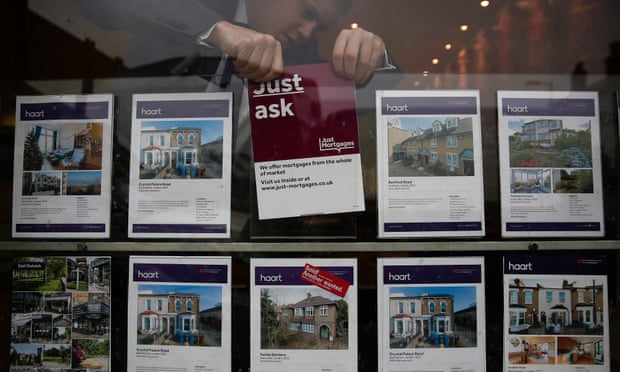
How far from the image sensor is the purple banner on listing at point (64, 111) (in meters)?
A: 1.53

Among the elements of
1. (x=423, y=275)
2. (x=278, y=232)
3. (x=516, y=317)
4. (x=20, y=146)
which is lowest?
(x=516, y=317)

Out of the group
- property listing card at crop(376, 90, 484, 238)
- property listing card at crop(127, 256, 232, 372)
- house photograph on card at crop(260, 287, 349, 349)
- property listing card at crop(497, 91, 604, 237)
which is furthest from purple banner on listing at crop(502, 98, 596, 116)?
property listing card at crop(127, 256, 232, 372)

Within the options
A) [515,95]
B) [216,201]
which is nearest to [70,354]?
[216,201]

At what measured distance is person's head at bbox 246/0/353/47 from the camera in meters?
1.50

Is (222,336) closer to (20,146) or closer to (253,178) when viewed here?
(253,178)

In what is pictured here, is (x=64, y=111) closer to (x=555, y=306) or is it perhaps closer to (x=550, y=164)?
(x=550, y=164)

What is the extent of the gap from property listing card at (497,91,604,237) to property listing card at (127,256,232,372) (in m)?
1.00

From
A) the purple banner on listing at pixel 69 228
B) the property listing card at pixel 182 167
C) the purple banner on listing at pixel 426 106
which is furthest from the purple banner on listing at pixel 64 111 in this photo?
the purple banner on listing at pixel 426 106

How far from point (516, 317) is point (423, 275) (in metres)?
0.34

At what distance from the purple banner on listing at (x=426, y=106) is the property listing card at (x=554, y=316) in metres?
0.53

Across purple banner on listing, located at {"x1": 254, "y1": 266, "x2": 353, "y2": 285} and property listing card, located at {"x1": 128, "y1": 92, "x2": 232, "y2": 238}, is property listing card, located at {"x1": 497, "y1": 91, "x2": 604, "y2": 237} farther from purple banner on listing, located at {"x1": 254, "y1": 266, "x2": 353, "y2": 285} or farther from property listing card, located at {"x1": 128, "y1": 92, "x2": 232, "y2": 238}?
property listing card, located at {"x1": 128, "y1": 92, "x2": 232, "y2": 238}

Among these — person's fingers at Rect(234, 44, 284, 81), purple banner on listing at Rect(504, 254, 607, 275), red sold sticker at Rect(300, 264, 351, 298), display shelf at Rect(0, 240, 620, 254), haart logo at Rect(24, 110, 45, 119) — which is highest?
person's fingers at Rect(234, 44, 284, 81)

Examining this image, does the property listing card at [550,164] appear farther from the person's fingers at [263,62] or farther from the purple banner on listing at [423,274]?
the person's fingers at [263,62]

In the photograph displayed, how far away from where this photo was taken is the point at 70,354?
1.49 meters
